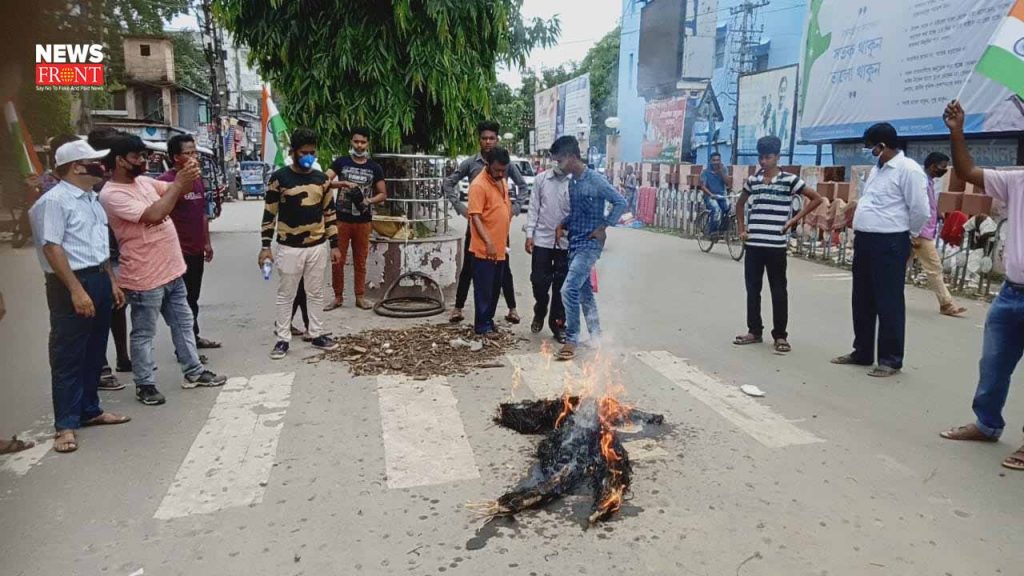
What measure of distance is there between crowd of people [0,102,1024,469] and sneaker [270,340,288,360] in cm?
1

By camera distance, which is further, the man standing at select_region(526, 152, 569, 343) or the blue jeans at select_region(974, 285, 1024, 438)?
the man standing at select_region(526, 152, 569, 343)

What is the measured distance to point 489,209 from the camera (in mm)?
6586

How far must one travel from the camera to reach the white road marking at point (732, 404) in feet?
14.4

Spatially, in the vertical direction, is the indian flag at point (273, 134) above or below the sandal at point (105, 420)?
above

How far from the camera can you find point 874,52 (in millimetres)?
15359

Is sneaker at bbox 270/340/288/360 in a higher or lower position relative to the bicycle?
lower

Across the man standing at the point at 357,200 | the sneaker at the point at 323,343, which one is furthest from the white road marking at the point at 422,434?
the man standing at the point at 357,200

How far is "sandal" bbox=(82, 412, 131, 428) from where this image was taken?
4543 millimetres

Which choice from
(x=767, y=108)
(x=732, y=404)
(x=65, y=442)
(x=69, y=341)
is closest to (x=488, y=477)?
(x=732, y=404)

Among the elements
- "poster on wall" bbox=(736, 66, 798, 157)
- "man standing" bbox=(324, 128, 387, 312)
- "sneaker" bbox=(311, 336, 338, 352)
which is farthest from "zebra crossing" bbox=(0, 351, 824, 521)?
"poster on wall" bbox=(736, 66, 798, 157)

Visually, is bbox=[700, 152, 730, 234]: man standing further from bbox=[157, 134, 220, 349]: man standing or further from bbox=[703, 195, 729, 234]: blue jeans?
bbox=[157, 134, 220, 349]: man standing

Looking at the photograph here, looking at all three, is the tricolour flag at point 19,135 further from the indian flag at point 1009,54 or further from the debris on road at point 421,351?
the indian flag at point 1009,54

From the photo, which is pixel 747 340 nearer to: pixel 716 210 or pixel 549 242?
pixel 549 242

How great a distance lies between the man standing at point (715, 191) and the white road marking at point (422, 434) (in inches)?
392
